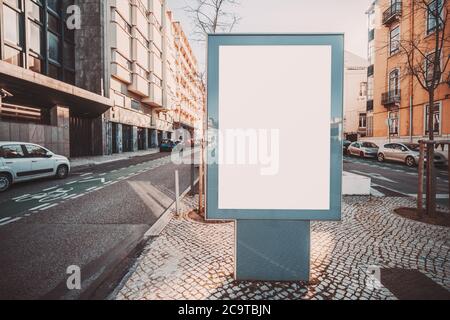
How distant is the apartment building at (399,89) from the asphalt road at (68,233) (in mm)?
20966

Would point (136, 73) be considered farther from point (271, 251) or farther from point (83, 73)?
point (271, 251)

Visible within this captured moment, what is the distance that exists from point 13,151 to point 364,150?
2431 centimetres

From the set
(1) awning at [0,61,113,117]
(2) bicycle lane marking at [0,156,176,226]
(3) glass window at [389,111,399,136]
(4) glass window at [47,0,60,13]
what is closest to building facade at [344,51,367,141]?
(3) glass window at [389,111,399,136]

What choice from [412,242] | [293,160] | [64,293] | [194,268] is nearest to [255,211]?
[293,160]

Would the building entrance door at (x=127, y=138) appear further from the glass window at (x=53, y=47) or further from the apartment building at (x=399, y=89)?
the apartment building at (x=399, y=89)

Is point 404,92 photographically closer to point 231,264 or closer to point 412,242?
point 412,242

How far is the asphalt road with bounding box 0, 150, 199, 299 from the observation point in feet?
10.4

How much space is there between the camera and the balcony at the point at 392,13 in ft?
76.4

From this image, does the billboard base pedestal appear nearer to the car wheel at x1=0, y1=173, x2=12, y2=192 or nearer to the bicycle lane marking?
the bicycle lane marking

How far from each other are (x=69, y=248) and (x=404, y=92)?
28584 mm

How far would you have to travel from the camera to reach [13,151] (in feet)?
29.6

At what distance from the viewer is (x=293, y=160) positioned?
2.96m

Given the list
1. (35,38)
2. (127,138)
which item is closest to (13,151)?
(35,38)

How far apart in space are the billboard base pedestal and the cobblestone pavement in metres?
0.13
